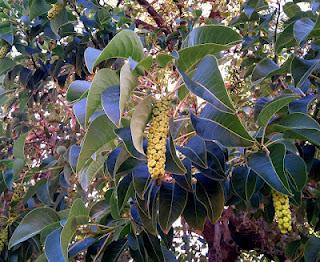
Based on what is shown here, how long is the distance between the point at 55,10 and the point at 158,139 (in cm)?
132

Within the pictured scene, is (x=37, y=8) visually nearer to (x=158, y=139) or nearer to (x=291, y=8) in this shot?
(x=291, y=8)

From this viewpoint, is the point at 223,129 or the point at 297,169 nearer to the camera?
the point at 223,129

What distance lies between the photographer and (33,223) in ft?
4.61

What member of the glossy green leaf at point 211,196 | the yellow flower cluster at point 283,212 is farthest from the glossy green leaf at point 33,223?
the yellow flower cluster at point 283,212

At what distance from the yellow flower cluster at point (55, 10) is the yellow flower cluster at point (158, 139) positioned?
3.89ft

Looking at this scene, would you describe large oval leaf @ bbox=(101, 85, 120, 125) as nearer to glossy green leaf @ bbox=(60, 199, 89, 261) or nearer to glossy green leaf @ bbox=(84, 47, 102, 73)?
glossy green leaf @ bbox=(84, 47, 102, 73)

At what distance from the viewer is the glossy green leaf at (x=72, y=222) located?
3.80ft

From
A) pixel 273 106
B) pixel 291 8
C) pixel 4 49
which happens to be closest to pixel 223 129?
pixel 273 106

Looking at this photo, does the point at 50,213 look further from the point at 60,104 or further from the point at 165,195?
the point at 60,104

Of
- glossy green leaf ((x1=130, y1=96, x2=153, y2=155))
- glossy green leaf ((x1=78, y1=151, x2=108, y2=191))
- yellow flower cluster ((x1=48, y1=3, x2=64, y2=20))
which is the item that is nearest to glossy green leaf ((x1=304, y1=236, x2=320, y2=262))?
glossy green leaf ((x1=78, y1=151, x2=108, y2=191))

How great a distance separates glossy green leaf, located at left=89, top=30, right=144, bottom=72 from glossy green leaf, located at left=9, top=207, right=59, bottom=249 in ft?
1.79

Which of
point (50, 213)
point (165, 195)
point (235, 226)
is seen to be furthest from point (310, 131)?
point (235, 226)

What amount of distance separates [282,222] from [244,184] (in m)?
0.23

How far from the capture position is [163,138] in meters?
1.05
